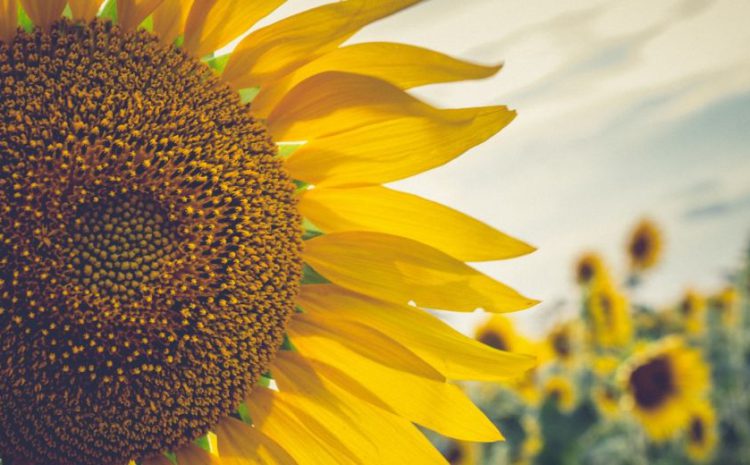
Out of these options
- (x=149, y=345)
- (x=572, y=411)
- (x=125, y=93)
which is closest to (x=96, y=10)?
(x=125, y=93)

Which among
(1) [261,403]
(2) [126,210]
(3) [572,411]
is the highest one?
(2) [126,210]

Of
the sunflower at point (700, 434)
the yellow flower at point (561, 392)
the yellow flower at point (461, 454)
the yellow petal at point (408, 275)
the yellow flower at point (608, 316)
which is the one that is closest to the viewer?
the yellow petal at point (408, 275)

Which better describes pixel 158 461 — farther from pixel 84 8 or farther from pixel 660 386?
pixel 660 386

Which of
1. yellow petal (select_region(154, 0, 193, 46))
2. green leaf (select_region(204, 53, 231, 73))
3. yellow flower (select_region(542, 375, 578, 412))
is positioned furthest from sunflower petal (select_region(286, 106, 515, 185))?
yellow flower (select_region(542, 375, 578, 412))

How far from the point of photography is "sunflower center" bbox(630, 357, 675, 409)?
207 inches

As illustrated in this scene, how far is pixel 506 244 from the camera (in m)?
1.55

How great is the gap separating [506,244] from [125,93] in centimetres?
77

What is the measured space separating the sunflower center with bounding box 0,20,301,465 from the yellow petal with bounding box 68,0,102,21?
0.10 ft

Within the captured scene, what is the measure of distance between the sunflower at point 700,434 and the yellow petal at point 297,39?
562 centimetres

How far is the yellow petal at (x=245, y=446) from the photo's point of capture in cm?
160

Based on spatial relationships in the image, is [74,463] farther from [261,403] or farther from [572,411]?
[572,411]

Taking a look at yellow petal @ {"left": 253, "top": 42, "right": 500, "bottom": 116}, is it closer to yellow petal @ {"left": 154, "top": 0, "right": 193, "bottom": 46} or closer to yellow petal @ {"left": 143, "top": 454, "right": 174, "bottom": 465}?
yellow petal @ {"left": 154, "top": 0, "right": 193, "bottom": 46}

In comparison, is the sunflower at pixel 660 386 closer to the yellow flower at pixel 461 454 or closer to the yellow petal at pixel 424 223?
the yellow flower at pixel 461 454

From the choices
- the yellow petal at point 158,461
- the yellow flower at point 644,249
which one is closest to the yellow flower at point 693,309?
the yellow flower at point 644,249
